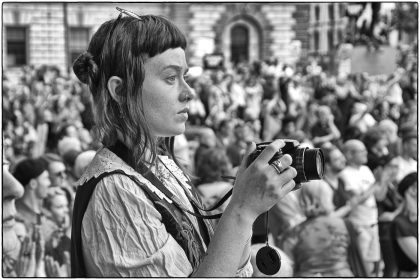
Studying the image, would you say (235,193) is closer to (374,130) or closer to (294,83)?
(374,130)

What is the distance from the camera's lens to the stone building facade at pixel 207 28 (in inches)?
1551

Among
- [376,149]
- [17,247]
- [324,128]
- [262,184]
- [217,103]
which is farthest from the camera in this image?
[217,103]

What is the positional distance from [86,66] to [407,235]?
4.41 m

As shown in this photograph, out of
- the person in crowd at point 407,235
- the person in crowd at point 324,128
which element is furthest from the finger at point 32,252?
the person in crowd at point 324,128

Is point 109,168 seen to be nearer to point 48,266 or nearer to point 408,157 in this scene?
point 48,266

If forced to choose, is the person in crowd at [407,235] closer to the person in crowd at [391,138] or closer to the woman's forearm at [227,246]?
the person in crowd at [391,138]

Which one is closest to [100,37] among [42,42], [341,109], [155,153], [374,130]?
[155,153]

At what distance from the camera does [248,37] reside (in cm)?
4569

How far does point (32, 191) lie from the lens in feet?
19.1

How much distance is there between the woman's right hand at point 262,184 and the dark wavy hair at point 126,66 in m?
0.32

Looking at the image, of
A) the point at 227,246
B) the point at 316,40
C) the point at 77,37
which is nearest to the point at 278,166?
the point at 227,246

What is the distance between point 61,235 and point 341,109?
12594mm

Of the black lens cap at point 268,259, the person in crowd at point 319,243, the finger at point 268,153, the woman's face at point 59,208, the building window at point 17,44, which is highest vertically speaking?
the building window at point 17,44

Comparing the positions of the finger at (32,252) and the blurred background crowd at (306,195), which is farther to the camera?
the blurred background crowd at (306,195)
